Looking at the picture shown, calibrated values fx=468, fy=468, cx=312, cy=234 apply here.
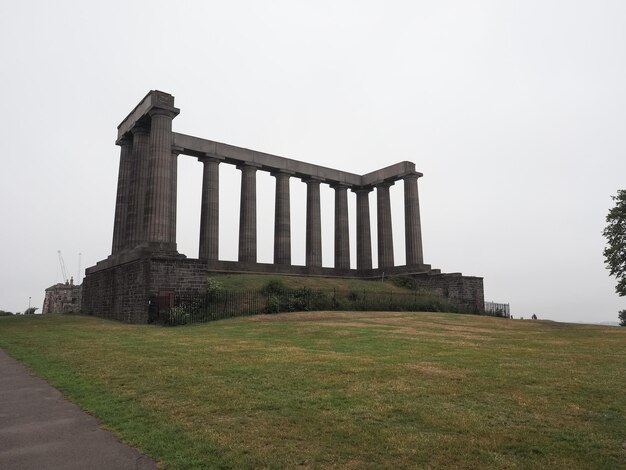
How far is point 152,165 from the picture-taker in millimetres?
32906

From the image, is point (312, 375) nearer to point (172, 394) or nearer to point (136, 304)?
point (172, 394)

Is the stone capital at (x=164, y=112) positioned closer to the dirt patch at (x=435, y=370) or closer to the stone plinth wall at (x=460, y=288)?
the dirt patch at (x=435, y=370)

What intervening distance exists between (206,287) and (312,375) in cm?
2137

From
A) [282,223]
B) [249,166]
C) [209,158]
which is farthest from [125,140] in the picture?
[282,223]

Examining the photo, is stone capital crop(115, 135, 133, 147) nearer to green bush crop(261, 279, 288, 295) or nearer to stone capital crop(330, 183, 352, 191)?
green bush crop(261, 279, 288, 295)

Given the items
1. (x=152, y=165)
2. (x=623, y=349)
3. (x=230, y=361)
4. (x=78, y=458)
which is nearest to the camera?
(x=78, y=458)

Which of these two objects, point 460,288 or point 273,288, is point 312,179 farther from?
point 273,288

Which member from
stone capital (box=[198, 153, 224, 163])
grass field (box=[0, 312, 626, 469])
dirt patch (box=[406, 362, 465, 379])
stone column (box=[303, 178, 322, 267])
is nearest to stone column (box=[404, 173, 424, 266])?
stone column (box=[303, 178, 322, 267])

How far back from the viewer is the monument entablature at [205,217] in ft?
99.1

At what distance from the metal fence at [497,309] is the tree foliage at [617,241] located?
453 inches

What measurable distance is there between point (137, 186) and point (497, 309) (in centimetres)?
3409

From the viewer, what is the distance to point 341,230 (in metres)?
53.0

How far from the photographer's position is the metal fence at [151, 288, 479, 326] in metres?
27.5

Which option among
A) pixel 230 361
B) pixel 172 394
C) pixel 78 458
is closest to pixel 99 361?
pixel 230 361
